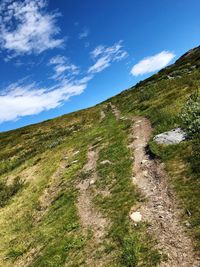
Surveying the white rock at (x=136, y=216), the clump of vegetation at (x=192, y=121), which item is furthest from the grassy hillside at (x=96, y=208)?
the clump of vegetation at (x=192, y=121)

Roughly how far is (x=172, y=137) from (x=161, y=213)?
9080 mm

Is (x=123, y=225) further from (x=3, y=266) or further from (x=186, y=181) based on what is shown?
(x=3, y=266)

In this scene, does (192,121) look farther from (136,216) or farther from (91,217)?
(136,216)

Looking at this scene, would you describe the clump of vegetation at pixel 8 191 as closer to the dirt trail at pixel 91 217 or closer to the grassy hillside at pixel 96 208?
the grassy hillside at pixel 96 208

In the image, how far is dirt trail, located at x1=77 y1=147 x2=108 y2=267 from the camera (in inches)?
516

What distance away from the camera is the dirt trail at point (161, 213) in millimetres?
10852

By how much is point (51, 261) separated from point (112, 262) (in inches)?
124

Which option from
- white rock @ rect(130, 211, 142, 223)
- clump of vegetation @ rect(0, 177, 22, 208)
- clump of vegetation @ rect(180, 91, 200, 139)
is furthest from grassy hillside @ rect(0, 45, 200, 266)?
clump of vegetation @ rect(180, 91, 200, 139)

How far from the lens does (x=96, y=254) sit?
41.9 feet

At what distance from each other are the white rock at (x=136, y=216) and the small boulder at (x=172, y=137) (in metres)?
7.84

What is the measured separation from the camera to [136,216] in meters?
14.1

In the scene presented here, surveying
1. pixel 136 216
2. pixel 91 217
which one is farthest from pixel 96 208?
pixel 136 216

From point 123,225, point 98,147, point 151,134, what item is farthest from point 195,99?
point 123,225

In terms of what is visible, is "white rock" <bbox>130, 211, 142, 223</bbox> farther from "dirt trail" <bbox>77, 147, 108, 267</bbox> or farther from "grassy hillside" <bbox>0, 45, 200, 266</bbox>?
"dirt trail" <bbox>77, 147, 108, 267</bbox>
